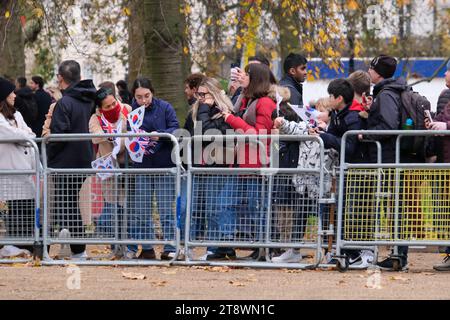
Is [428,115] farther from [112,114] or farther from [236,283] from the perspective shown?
[112,114]

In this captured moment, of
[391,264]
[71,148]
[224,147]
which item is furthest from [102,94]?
[391,264]

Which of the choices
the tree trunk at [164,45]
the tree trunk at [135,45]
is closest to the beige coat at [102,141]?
the tree trunk at [164,45]

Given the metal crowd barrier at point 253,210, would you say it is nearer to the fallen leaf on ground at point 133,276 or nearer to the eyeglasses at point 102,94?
the fallen leaf on ground at point 133,276

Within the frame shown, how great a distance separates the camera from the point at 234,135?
12.0 meters

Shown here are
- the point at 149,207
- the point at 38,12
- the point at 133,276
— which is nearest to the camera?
the point at 133,276

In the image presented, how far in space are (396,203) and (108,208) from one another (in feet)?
9.35

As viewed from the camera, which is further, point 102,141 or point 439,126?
point 102,141

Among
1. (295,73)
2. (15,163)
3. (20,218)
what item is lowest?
(20,218)

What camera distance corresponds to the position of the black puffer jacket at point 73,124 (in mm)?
12750

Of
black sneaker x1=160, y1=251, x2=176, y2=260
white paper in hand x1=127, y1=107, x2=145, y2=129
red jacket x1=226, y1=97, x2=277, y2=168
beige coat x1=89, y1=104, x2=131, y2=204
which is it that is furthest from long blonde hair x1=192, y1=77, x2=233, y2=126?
black sneaker x1=160, y1=251, x2=176, y2=260

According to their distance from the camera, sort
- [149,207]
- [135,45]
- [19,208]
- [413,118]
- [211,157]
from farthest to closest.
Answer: [135,45] → [19,208] → [211,157] → [149,207] → [413,118]

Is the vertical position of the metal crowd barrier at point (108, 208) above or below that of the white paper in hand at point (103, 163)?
below

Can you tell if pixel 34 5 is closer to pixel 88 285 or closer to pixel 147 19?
pixel 147 19

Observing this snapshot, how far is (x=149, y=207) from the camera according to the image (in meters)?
12.2
